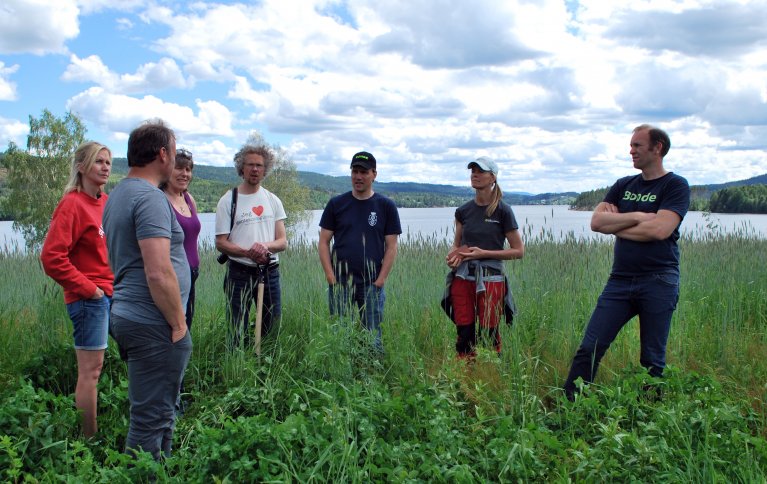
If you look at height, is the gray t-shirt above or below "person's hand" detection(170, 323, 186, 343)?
above

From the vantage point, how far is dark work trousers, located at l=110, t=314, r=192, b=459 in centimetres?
278

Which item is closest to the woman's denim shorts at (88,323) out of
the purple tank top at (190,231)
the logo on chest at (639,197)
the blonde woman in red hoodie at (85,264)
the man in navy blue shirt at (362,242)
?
the blonde woman in red hoodie at (85,264)

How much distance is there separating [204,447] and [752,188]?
34.1m

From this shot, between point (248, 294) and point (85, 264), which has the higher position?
point (85, 264)

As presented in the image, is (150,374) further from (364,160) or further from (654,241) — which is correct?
(654,241)

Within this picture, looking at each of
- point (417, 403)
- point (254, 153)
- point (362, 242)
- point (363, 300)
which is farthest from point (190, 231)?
point (417, 403)

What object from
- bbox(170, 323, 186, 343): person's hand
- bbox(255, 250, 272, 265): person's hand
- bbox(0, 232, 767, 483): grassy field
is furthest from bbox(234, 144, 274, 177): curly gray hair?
bbox(170, 323, 186, 343): person's hand

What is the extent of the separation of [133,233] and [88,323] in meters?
1.12

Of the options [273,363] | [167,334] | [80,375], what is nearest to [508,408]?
[273,363]

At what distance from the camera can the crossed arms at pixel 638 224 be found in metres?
3.77

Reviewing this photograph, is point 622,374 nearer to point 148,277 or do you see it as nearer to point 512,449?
point 512,449

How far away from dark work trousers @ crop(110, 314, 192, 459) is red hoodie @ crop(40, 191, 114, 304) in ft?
2.92

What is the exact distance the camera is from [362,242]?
190 inches

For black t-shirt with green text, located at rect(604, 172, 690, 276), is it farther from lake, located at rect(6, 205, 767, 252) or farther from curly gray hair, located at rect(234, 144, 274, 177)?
curly gray hair, located at rect(234, 144, 274, 177)
